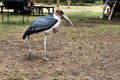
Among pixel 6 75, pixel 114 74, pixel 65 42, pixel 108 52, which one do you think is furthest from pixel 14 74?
pixel 65 42

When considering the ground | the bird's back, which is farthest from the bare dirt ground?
the bird's back

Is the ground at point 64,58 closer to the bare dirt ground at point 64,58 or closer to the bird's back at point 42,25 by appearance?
the bare dirt ground at point 64,58

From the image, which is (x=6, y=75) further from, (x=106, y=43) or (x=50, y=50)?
(x=106, y=43)

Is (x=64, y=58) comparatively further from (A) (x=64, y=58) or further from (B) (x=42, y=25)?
(B) (x=42, y=25)

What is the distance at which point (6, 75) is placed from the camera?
6.80 metres

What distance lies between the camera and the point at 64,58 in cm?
850

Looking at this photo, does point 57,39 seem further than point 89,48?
Yes

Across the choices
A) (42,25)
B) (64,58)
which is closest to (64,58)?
(64,58)

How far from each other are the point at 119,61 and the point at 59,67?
1.38 meters

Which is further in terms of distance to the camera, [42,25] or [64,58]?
[64,58]

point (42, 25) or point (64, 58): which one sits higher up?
point (42, 25)

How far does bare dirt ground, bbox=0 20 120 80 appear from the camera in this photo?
686cm

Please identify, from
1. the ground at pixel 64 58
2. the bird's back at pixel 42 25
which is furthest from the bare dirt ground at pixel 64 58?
the bird's back at pixel 42 25

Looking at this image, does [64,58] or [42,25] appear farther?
[64,58]
